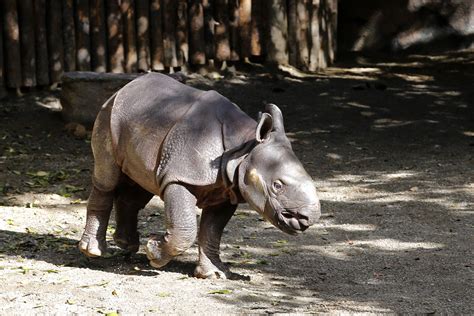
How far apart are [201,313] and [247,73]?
7.77 meters

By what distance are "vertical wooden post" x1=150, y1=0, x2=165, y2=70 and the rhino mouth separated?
6.76 m

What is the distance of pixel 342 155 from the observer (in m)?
10.3

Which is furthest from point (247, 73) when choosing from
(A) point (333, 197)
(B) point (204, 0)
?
(A) point (333, 197)

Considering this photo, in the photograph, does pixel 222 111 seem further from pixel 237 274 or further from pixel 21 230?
pixel 21 230

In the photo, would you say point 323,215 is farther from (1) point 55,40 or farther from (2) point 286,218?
(1) point 55,40

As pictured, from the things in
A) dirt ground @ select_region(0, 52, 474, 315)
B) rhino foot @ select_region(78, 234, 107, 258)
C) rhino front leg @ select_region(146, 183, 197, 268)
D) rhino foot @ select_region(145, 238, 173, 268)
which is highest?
rhino front leg @ select_region(146, 183, 197, 268)

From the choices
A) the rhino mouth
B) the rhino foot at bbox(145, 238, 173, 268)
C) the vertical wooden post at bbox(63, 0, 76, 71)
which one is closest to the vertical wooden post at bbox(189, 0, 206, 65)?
the vertical wooden post at bbox(63, 0, 76, 71)

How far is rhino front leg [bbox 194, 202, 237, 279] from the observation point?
6.18 meters

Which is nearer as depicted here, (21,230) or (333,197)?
(21,230)

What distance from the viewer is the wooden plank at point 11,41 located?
11.1 meters

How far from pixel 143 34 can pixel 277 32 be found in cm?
187

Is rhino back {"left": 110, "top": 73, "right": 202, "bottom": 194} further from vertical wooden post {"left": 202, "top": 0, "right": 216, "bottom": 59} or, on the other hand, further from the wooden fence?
vertical wooden post {"left": 202, "top": 0, "right": 216, "bottom": 59}

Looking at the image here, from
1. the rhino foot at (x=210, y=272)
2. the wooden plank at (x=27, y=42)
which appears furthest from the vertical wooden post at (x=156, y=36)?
the rhino foot at (x=210, y=272)

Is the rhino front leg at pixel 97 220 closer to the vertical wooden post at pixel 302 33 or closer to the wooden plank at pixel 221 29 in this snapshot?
the wooden plank at pixel 221 29
